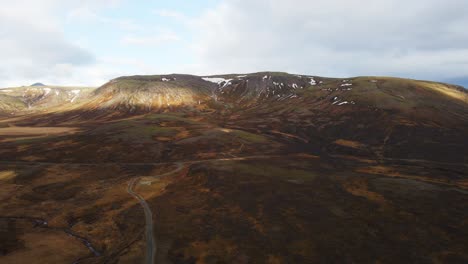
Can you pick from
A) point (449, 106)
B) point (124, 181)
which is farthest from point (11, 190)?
point (449, 106)

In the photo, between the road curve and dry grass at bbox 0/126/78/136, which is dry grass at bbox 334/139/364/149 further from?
dry grass at bbox 0/126/78/136

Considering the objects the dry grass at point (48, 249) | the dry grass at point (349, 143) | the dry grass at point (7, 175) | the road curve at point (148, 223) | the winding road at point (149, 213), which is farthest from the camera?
the dry grass at point (349, 143)

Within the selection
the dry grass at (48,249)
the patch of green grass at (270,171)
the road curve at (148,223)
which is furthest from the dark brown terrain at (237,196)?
the road curve at (148,223)

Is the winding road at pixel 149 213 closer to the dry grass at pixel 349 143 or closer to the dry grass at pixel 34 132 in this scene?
the dry grass at pixel 349 143

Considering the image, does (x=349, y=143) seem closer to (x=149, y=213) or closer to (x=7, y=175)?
(x=149, y=213)

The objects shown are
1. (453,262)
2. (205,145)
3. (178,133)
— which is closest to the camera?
(453,262)

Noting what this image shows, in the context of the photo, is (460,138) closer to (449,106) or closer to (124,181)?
(449,106)

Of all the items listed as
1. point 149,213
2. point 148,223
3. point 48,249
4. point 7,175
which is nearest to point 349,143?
point 149,213

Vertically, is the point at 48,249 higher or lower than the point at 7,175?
lower

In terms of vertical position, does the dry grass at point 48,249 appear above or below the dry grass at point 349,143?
above
